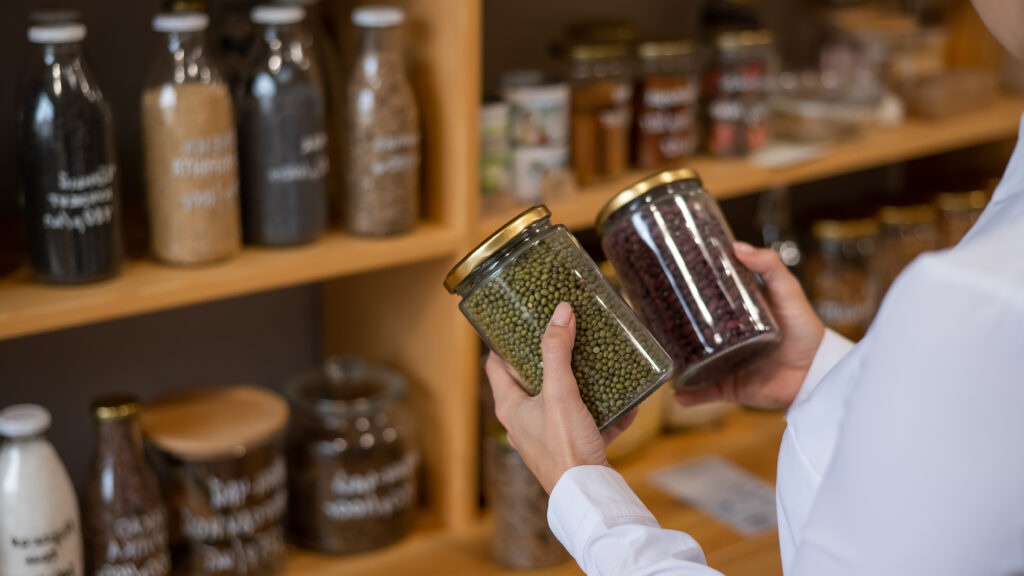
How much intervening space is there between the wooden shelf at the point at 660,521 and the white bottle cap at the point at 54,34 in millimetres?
673

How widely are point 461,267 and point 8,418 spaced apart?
21.1 inches

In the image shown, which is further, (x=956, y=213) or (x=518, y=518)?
(x=956, y=213)

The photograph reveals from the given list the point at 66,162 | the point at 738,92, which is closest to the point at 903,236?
the point at 738,92

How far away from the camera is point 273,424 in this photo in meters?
1.25

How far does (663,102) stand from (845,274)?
0.52 meters

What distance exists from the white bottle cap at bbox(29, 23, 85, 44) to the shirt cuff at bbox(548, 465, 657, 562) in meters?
0.62

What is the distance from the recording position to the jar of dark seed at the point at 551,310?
81 cm

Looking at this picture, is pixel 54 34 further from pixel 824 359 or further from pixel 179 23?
pixel 824 359

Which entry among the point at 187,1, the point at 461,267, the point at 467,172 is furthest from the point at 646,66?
the point at 461,267

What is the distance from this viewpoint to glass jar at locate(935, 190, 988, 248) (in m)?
1.90

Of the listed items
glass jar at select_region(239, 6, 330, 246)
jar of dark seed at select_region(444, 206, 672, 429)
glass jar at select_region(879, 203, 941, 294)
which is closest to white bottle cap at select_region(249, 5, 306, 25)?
glass jar at select_region(239, 6, 330, 246)

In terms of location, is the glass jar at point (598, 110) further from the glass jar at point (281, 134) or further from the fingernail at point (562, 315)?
the fingernail at point (562, 315)

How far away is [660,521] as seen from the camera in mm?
1477

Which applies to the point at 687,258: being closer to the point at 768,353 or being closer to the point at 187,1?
the point at 768,353
